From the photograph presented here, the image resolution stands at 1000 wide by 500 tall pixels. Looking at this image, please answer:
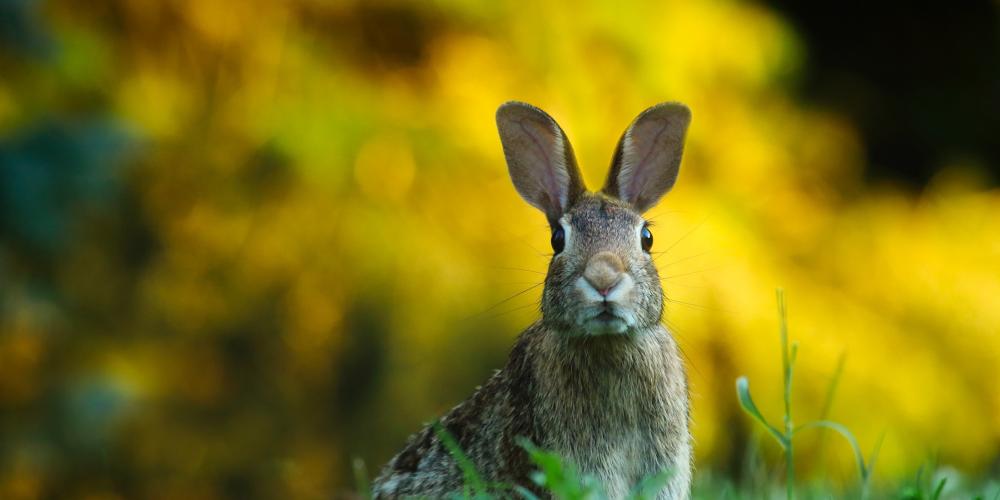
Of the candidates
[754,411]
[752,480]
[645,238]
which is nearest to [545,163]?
[645,238]

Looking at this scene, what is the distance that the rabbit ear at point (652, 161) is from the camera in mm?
2777

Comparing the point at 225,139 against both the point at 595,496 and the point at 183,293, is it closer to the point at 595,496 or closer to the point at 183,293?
the point at 183,293

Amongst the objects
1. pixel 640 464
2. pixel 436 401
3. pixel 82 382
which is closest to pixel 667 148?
pixel 640 464

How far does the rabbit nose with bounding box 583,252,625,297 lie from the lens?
2.40 metres

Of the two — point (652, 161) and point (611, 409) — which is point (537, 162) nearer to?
point (652, 161)

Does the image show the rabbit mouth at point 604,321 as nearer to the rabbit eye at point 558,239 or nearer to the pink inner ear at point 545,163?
the rabbit eye at point 558,239

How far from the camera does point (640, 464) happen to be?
8.36ft

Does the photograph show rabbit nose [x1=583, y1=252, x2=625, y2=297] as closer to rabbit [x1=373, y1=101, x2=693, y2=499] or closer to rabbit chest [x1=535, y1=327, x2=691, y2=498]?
rabbit [x1=373, y1=101, x2=693, y2=499]

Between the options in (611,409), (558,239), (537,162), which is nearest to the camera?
(611,409)

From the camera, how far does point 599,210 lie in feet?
8.80

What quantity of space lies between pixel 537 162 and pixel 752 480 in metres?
1.04

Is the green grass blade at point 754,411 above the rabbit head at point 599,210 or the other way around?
the other way around

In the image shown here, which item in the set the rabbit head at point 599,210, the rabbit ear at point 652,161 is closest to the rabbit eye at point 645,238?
the rabbit head at point 599,210

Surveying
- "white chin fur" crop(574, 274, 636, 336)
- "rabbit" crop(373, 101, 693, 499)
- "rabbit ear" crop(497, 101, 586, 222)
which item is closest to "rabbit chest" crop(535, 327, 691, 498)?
"rabbit" crop(373, 101, 693, 499)
